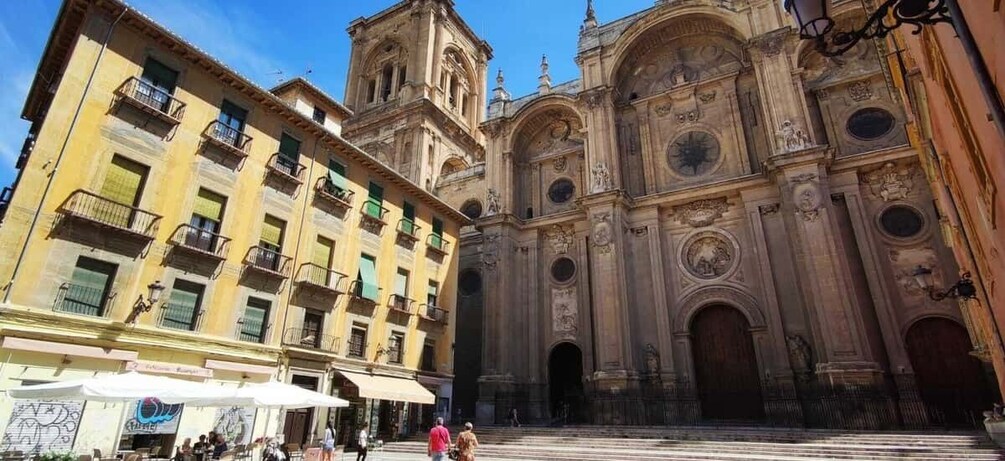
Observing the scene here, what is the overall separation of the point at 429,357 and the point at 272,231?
27.7ft

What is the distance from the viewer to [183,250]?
13.2 m

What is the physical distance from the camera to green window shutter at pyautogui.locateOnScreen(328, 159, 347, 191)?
1819 cm

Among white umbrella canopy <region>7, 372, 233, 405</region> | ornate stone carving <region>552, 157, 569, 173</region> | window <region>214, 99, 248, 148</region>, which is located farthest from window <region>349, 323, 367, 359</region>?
ornate stone carving <region>552, 157, 569, 173</region>

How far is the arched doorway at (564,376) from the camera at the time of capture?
2328 centimetres

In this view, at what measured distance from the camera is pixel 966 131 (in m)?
5.45

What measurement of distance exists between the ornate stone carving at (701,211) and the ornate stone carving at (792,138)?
315 centimetres

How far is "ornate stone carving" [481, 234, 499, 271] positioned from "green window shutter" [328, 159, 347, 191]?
8625mm

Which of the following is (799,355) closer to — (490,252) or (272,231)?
(490,252)

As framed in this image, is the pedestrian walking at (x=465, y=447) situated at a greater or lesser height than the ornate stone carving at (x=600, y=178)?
lesser

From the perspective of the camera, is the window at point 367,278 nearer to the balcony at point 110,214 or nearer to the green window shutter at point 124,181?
the balcony at point 110,214

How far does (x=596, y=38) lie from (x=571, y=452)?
20.4 meters

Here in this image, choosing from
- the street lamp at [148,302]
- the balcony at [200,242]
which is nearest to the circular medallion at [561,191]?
the balcony at [200,242]

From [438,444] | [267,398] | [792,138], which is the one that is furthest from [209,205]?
[792,138]

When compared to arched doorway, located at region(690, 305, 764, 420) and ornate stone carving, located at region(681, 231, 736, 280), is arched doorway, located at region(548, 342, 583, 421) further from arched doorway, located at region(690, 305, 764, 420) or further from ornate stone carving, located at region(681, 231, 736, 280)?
ornate stone carving, located at region(681, 231, 736, 280)
